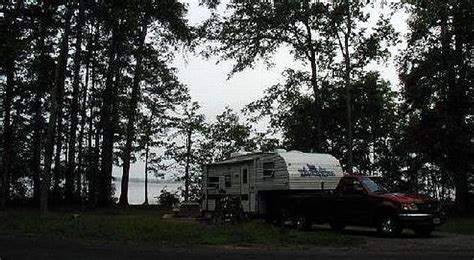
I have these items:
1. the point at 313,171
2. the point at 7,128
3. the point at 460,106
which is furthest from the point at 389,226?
the point at 7,128

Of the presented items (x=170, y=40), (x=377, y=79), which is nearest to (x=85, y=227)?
(x=170, y=40)

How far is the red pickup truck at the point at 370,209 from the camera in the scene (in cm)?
1796

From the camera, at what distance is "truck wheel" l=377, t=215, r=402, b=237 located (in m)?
18.0

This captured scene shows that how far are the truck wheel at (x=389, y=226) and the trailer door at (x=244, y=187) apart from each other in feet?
23.6

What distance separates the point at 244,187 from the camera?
2512 cm

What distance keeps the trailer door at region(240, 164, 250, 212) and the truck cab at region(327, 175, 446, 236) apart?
5.06 metres

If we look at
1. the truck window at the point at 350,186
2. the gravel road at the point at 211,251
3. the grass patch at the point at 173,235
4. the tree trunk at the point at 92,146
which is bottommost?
the gravel road at the point at 211,251

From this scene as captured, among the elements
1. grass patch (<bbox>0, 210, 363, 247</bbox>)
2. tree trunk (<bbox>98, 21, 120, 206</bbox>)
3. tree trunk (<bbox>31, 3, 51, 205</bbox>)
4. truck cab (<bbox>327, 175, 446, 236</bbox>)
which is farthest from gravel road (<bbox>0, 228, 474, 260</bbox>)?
tree trunk (<bbox>98, 21, 120, 206</bbox>)

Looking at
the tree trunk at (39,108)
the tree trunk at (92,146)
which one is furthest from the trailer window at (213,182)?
the tree trunk at (39,108)

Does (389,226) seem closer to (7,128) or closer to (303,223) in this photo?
(303,223)

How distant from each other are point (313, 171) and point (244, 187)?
3.41 m

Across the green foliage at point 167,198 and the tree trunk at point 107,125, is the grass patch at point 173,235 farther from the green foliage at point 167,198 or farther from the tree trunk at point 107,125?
the green foliage at point 167,198

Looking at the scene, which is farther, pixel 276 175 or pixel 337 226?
pixel 276 175

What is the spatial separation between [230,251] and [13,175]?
95.7 ft
